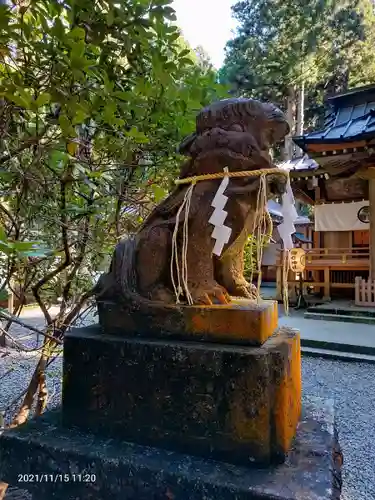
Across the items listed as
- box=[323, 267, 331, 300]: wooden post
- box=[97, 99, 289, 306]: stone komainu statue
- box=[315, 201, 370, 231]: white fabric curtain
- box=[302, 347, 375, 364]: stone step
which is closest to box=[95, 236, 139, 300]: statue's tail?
box=[97, 99, 289, 306]: stone komainu statue

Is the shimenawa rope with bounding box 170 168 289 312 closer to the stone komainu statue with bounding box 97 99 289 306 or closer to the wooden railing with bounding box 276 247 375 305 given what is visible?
the stone komainu statue with bounding box 97 99 289 306

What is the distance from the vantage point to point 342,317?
672 centimetres

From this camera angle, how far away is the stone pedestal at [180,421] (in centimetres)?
108

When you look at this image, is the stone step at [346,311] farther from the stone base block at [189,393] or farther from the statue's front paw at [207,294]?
the statue's front paw at [207,294]

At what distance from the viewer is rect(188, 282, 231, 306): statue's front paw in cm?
130

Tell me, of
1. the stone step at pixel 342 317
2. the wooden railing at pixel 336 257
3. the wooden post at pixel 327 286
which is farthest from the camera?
the wooden post at pixel 327 286

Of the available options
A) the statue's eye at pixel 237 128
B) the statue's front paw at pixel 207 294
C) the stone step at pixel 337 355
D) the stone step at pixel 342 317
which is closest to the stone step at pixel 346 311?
the stone step at pixel 342 317

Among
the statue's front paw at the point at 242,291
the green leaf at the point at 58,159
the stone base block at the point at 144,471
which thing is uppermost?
the green leaf at the point at 58,159

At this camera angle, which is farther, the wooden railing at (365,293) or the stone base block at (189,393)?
the wooden railing at (365,293)

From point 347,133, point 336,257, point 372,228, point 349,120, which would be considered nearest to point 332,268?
point 336,257

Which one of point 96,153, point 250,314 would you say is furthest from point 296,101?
point 250,314

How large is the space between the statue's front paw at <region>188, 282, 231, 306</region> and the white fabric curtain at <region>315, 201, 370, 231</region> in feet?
27.0

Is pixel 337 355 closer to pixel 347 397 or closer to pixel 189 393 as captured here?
pixel 347 397
